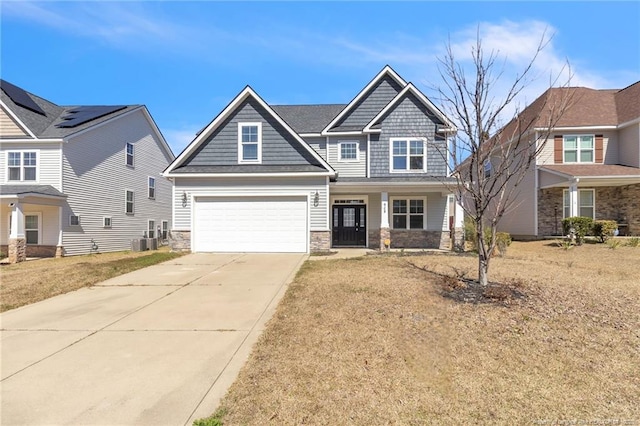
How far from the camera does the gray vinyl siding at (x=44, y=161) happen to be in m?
17.2

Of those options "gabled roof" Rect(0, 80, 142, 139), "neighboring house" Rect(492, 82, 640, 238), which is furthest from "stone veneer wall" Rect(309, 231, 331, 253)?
"gabled roof" Rect(0, 80, 142, 139)

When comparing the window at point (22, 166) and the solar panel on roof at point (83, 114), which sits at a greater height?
the solar panel on roof at point (83, 114)

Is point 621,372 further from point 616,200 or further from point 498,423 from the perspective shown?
point 616,200

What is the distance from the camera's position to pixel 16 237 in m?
15.3

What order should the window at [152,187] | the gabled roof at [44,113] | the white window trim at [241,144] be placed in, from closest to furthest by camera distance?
the white window trim at [241,144], the gabled roof at [44,113], the window at [152,187]

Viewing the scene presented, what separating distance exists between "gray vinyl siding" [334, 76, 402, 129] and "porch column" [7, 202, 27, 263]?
15.1m

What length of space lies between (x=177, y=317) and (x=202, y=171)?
1010 centimetres

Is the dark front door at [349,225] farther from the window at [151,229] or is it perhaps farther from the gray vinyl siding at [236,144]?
the window at [151,229]

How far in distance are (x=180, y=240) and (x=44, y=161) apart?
857cm

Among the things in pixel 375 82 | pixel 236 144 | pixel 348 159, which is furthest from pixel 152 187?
pixel 375 82

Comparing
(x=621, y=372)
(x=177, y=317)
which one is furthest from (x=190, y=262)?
(x=621, y=372)

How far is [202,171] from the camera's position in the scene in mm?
15367

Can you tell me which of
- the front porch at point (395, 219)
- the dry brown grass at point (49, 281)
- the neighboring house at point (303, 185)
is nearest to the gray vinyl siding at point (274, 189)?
the neighboring house at point (303, 185)

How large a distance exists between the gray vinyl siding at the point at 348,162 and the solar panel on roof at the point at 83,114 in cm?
1323
